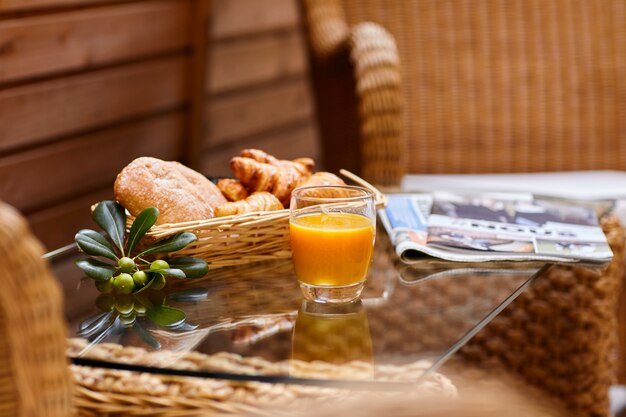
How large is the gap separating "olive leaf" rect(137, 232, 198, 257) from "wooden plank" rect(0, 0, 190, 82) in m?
1.06

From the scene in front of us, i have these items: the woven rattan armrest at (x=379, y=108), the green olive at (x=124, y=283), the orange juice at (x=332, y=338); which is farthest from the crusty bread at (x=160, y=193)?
the woven rattan armrest at (x=379, y=108)

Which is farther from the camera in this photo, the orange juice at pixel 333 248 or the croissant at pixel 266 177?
the croissant at pixel 266 177

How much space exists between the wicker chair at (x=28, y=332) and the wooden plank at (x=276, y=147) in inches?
80.6

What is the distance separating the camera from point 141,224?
97cm

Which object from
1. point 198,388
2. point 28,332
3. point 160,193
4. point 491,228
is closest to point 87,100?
point 160,193

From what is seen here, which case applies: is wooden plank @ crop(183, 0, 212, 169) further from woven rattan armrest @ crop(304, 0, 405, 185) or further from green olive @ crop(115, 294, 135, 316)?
green olive @ crop(115, 294, 135, 316)

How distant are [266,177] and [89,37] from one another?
1.15 meters

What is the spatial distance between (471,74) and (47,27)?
1.02 meters

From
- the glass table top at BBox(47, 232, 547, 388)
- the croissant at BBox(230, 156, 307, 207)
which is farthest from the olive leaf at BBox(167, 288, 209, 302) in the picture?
the croissant at BBox(230, 156, 307, 207)

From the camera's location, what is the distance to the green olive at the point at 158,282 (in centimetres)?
96

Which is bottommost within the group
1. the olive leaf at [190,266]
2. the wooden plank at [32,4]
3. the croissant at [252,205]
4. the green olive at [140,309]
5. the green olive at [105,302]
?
the green olive at [140,309]

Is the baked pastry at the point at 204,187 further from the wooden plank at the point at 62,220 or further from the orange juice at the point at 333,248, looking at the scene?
the wooden plank at the point at 62,220

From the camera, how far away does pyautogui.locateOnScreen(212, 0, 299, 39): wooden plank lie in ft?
8.81

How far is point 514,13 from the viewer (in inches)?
82.5
